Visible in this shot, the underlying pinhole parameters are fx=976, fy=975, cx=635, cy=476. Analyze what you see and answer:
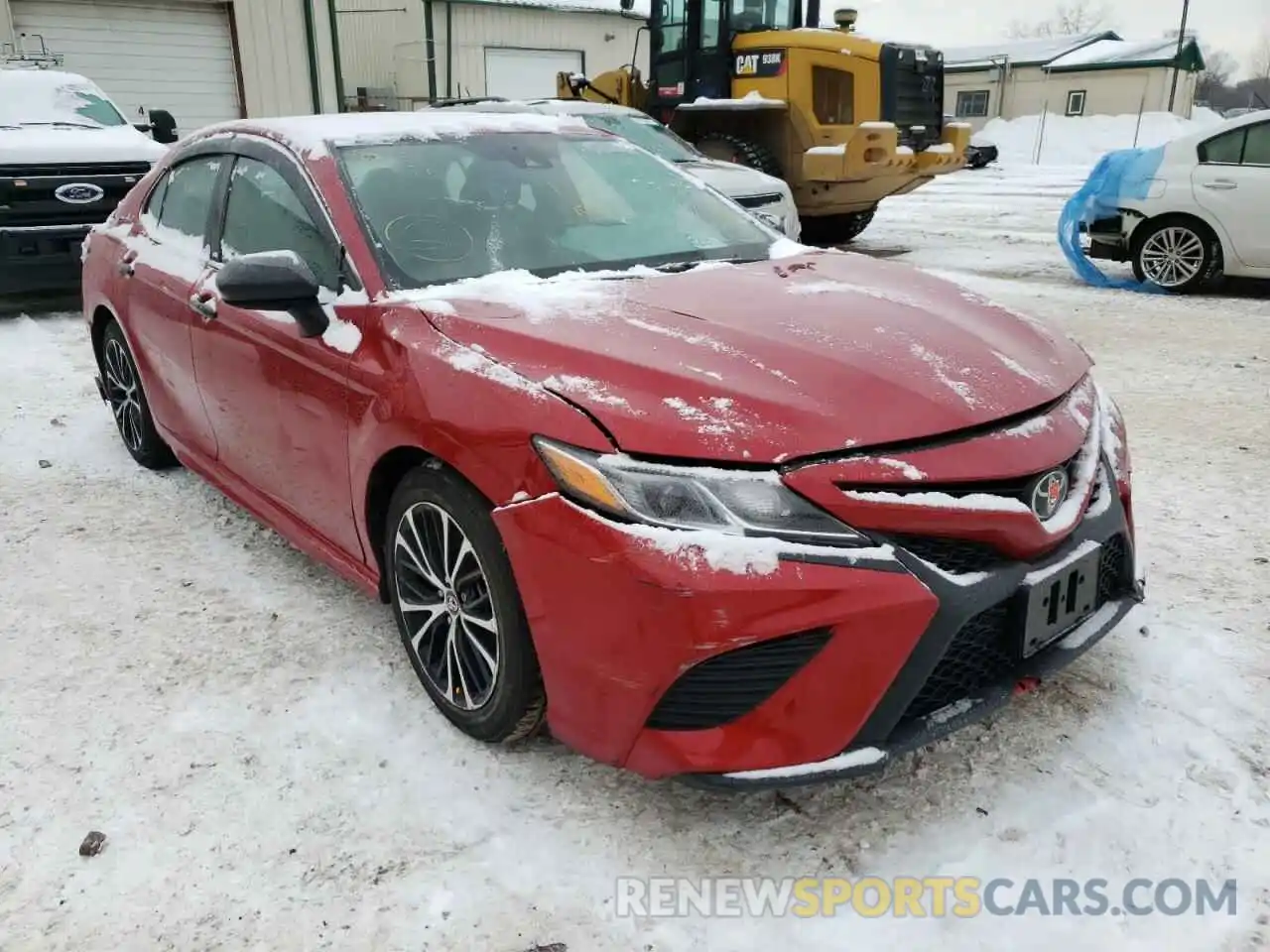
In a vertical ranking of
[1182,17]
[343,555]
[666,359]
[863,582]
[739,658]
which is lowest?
[343,555]

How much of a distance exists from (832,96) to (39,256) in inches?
307

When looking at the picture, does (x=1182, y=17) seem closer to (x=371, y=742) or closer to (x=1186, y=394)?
(x=1186, y=394)

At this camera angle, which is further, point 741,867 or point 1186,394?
point 1186,394

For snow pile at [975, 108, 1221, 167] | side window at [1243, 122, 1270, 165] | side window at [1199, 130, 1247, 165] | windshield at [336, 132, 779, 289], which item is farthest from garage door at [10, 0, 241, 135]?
snow pile at [975, 108, 1221, 167]

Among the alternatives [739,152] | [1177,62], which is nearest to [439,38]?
[739,152]

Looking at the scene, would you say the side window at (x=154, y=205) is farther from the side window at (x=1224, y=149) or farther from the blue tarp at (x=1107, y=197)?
the side window at (x=1224, y=149)

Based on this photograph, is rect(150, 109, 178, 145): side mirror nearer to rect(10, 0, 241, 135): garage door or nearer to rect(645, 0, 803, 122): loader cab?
rect(645, 0, 803, 122): loader cab

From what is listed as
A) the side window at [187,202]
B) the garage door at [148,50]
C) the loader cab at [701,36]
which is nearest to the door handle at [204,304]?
the side window at [187,202]

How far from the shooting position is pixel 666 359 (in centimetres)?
220

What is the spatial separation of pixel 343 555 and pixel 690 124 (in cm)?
948

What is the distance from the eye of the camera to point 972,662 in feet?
6.89

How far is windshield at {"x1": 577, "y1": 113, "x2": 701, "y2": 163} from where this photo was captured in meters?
8.77

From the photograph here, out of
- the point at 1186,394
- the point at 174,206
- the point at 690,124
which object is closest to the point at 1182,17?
the point at 690,124

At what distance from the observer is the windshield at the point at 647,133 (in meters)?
8.77
